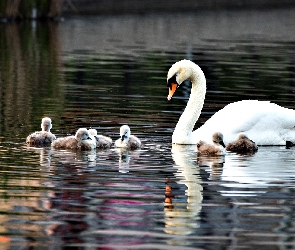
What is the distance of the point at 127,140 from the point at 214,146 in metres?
1.11

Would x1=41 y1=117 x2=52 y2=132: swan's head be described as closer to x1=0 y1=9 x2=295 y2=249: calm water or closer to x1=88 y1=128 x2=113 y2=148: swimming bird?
x1=0 y1=9 x2=295 y2=249: calm water

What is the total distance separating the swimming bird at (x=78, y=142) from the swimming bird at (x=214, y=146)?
1382 mm

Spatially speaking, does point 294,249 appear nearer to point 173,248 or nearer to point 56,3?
point 173,248

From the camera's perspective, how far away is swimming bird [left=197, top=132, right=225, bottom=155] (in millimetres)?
15188

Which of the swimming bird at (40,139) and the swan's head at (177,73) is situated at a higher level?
the swan's head at (177,73)

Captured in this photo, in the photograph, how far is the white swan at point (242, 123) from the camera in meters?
16.2

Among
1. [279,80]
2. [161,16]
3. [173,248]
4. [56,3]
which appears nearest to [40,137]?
[173,248]

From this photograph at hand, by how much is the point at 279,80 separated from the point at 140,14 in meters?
35.4

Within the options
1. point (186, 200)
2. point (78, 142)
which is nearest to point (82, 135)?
point (78, 142)

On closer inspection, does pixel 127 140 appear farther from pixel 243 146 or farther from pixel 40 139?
pixel 243 146

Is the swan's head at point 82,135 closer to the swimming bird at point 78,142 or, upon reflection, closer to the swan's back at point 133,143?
the swimming bird at point 78,142

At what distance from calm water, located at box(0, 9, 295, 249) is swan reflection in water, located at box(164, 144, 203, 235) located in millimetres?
11

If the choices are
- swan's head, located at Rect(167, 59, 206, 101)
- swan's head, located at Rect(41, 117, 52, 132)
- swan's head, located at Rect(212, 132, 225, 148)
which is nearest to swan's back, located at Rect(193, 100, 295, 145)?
swan's head, located at Rect(212, 132, 225, 148)

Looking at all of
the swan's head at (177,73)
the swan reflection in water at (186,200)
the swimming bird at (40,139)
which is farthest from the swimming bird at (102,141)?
the swan's head at (177,73)
